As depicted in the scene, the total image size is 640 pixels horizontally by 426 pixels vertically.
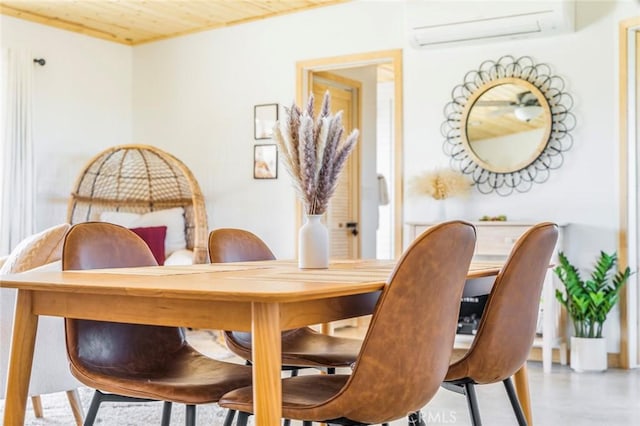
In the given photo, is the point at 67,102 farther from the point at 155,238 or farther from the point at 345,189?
the point at 345,189

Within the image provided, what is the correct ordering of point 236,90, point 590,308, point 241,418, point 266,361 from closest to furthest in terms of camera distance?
point 266,361 → point 241,418 → point 590,308 → point 236,90

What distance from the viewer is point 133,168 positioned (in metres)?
6.62

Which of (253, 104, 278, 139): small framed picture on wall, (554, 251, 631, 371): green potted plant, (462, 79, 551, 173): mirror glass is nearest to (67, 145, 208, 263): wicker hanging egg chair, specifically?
(253, 104, 278, 139): small framed picture on wall

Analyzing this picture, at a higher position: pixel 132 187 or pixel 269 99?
pixel 269 99

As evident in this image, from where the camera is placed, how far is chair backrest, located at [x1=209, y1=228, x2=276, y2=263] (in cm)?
275

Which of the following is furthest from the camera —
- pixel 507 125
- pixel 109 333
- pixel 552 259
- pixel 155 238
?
pixel 155 238

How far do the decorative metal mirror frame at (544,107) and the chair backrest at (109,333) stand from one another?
3.15 m

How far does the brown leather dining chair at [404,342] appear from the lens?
1.59 m

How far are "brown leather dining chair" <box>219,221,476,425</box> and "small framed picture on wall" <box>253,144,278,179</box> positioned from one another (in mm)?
4400

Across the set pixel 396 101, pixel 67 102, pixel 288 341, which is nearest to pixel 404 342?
pixel 288 341

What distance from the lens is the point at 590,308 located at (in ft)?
14.5

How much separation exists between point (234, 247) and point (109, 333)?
750 mm

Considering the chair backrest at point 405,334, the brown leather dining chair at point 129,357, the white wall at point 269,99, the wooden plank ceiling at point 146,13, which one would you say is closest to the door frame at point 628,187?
the white wall at point 269,99

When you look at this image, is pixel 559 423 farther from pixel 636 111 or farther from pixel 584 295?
pixel 636 111
